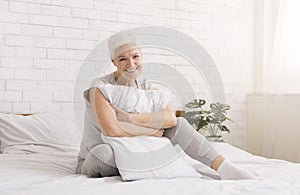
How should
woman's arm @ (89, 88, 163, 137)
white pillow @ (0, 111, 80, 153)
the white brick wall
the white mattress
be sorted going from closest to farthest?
the white mattress, woman's arm @ (89, 88, 163, 137), white pillow @ (0, 111, 80, 153), the white brick wall

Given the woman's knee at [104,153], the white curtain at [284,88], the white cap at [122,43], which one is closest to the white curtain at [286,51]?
the white curtain at [284,88]

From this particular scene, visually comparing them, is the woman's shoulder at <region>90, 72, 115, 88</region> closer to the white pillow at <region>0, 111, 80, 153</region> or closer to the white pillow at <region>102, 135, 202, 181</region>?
the white pillow at <region>102, 135, 202, 181</region>

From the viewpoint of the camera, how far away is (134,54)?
2.31m

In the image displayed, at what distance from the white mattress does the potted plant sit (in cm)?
113

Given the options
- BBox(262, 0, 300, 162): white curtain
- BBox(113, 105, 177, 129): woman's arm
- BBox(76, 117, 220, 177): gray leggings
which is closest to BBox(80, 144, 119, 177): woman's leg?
BBox(76, 117, 220, 177): gray leggings

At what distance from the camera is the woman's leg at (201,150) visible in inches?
81.5

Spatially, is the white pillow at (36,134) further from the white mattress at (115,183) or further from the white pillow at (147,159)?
the white pillow at (147,159)

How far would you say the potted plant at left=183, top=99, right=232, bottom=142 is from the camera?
11.6 feet

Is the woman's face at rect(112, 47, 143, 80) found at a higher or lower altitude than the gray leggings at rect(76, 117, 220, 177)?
higher

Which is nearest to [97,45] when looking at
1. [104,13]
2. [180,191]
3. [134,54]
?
[104,13]

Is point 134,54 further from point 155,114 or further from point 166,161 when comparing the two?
point 166,161

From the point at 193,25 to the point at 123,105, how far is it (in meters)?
1.75

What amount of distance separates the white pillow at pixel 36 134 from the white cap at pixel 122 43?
82 cm

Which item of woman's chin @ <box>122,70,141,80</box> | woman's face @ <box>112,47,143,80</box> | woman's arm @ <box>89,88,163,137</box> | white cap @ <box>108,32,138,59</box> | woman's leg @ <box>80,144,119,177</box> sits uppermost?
white cap @ <box>108,32,138,59</box>
